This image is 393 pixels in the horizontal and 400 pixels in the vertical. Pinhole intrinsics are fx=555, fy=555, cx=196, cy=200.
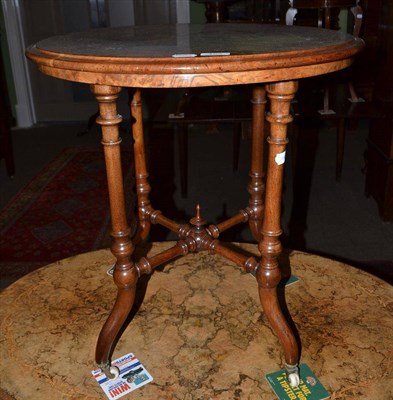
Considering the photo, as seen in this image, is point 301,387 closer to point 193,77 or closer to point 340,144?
point 193,77

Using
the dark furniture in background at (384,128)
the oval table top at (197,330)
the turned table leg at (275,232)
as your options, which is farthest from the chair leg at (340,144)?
the turned table leg at (275,232)

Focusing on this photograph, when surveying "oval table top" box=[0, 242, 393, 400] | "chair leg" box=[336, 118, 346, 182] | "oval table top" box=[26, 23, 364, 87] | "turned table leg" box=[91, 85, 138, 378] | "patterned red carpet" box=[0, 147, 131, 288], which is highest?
"oval table top" box=[26, 23, 364, 87]

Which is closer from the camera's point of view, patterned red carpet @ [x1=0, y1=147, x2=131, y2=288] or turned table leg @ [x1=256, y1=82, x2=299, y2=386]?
turned table leg @ [x1=256, y1=82, x2=299, y2=386]

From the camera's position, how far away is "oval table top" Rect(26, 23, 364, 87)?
1189 millimetres

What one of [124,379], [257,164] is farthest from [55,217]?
[124,379]

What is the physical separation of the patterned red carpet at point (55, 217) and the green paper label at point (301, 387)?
1.60 meters

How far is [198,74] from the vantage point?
119cm

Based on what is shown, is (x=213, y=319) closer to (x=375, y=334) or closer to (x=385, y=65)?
(x=375, y=334)

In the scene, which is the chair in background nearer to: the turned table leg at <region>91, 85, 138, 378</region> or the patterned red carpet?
the patterned red carpet

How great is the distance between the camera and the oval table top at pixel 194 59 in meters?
1.19

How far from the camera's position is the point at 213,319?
1.77 meters

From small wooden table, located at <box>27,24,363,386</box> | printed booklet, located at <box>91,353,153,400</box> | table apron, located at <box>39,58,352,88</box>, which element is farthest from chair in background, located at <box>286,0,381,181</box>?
printed booklet, located at <box>91,353,153,400</box>

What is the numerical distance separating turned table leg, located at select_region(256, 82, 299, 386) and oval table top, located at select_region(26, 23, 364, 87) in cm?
12

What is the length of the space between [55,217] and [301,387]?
2.32 m
